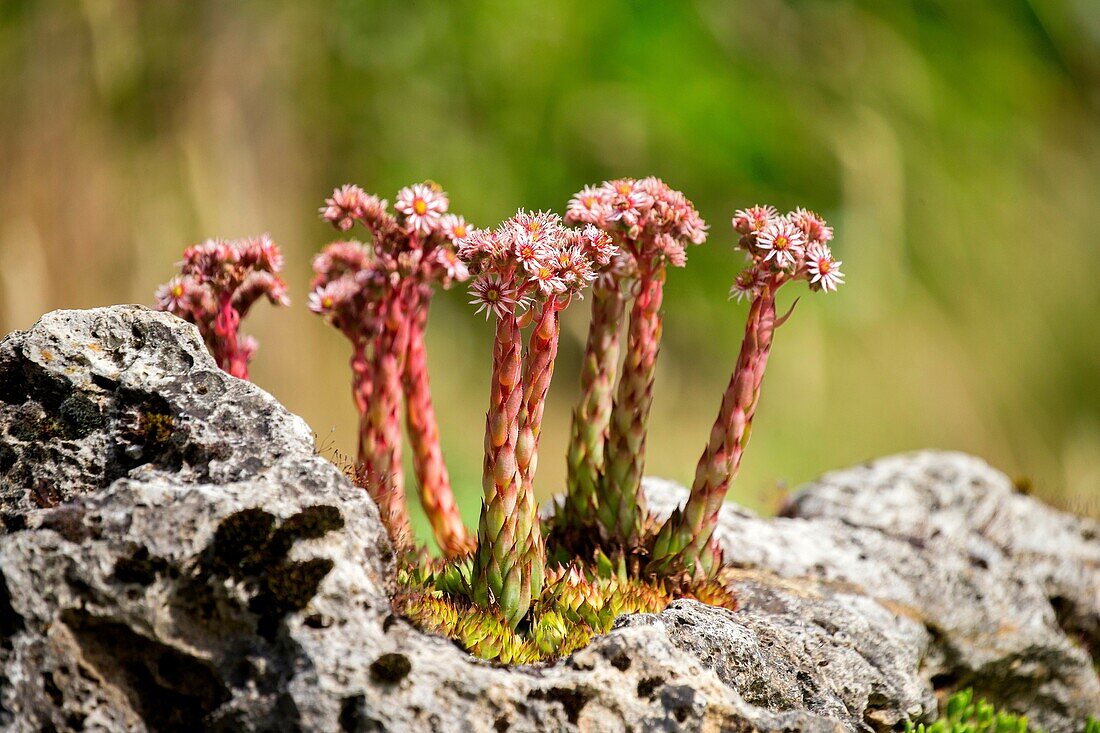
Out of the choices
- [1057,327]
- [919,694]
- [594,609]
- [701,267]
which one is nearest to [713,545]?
[594,609]

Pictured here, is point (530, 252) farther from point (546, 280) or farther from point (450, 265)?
point (450, 265)

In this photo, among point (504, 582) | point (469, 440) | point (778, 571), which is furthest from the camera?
point (469, 440)

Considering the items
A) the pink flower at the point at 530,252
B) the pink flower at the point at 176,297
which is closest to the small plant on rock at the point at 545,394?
the pink flower at the point at 530,252

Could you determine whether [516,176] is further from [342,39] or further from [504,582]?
[504,582]

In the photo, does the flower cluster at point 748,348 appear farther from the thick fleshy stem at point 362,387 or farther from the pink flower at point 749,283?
the thick fleshy stem at point 362,387

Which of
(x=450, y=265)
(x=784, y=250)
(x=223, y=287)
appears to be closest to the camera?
(x=784, y=250)

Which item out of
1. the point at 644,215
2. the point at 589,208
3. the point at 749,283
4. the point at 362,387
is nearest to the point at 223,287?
the point at 362,387

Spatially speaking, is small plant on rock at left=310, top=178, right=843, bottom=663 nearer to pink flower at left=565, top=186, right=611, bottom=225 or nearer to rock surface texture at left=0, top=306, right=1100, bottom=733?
pink flower at left=565, top=186, right=611, bottom=225
